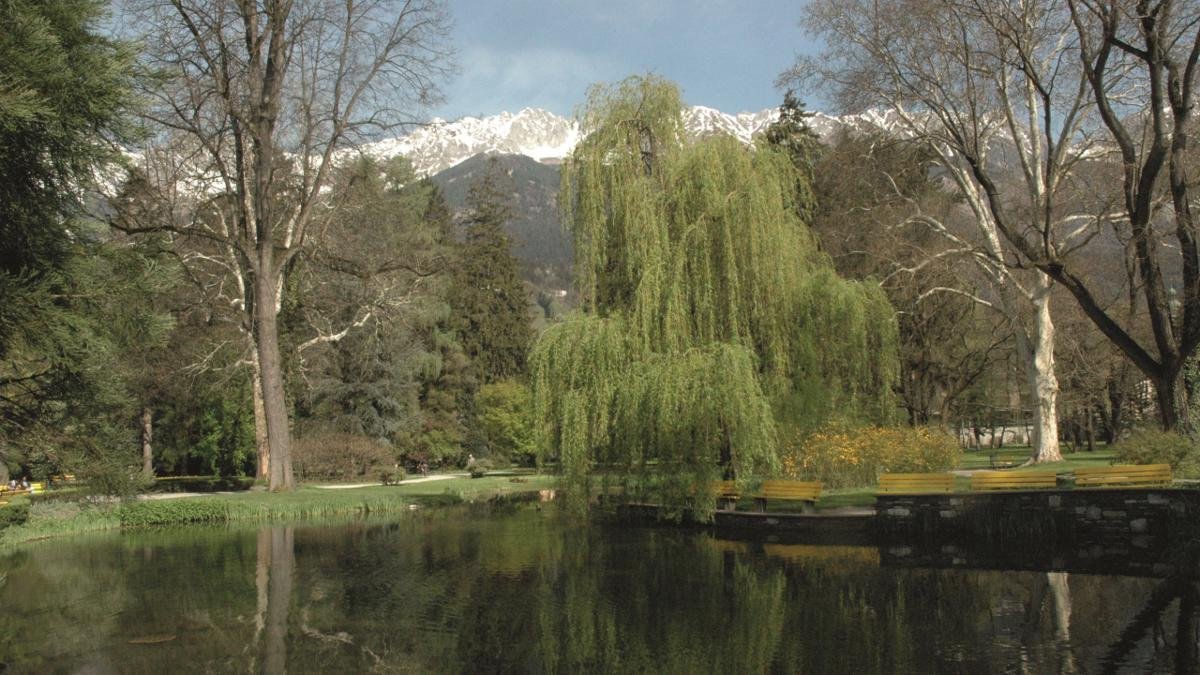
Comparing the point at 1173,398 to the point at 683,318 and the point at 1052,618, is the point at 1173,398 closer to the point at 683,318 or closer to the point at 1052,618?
the point at 1052,618

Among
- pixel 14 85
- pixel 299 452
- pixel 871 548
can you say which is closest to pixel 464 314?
pixel 299 452

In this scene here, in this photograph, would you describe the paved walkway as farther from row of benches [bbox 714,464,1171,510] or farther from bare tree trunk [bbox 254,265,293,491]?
row of benches [bbox 714,464,1171,510]

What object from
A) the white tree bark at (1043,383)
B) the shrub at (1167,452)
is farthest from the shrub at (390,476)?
the shrub at (1167,452)

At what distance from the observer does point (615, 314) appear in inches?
773

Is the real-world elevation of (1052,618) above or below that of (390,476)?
below

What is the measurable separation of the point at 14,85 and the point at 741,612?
363 inches

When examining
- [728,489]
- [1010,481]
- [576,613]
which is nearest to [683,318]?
[728,489]

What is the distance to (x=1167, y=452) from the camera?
17359 millimetres

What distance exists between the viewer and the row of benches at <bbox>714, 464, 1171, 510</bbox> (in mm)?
15953

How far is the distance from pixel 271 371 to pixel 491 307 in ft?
81.4

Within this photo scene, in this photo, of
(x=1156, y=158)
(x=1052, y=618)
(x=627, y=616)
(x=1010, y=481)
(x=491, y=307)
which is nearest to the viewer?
(x=1052, y=618)

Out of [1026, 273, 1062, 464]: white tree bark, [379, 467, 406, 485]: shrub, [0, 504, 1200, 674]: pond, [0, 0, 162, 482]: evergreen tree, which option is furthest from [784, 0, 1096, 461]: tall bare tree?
[379, 467, 406, 485]: shrub

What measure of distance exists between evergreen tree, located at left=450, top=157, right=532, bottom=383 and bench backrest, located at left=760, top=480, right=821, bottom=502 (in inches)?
1152

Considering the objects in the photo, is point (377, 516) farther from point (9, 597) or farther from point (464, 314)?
point (464, 314)
